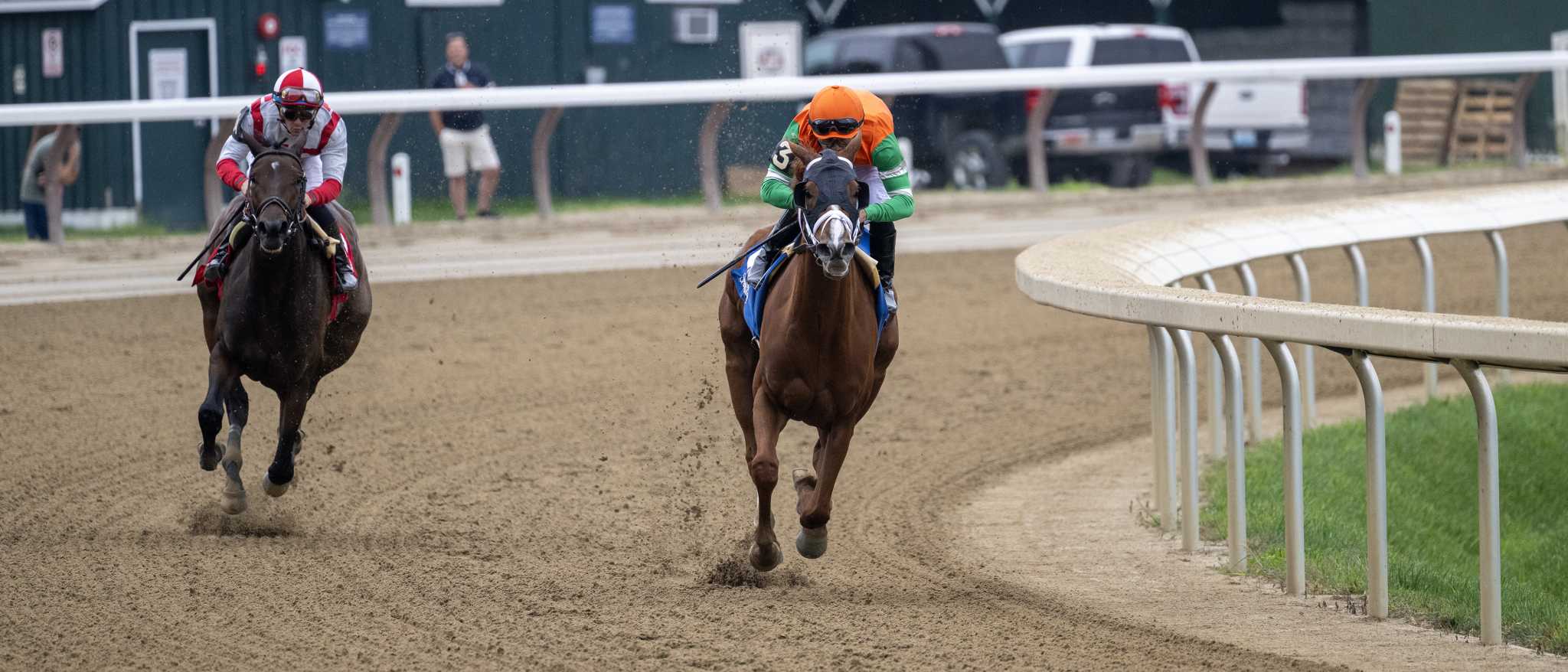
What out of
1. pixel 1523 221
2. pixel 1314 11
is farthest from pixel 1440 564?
pixel 1314 11

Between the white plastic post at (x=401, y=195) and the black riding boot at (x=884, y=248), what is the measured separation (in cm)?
914

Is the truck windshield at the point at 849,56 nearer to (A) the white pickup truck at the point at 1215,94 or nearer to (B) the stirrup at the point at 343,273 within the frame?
(A) the white pickup truck at the point at 1215,94

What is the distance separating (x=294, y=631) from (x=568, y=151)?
35.9 ft

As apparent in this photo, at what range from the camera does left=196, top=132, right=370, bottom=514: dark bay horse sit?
21.5ft

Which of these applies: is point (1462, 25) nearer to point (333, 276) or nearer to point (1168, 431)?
point (1168, 431)

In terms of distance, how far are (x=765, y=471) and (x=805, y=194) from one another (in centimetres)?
92

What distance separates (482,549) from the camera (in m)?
6.49

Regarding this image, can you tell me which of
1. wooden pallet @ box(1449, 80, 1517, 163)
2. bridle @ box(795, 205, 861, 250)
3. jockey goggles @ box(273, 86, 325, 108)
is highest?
wooden pallet @ box(1449, 80, 1517, 163)

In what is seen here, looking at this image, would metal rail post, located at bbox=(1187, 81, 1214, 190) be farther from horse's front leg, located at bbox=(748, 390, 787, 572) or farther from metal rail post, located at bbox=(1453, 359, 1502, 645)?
metal rail post, located at bbox=(1453, 359, 1502, 645)

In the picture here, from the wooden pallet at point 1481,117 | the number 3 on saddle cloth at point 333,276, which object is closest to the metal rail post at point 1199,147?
the wooden pallet at point 1481,117

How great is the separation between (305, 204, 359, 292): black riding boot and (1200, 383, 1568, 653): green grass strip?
3.49 metres

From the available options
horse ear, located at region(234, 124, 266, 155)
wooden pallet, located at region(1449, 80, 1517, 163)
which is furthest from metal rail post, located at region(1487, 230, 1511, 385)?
wooden pallet, located at region(1449, 80, 1517, 163)

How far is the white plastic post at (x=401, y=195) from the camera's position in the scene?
49.4ft

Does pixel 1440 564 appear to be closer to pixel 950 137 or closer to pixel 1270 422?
pixel 1270 422
